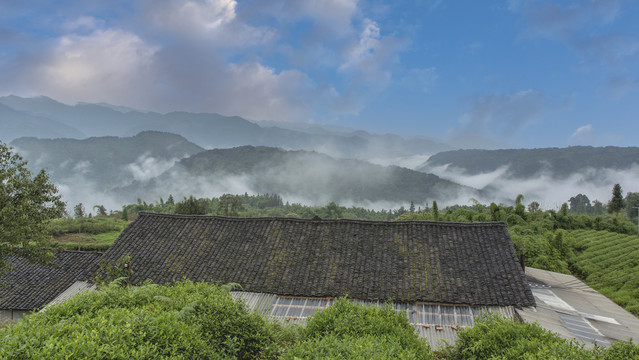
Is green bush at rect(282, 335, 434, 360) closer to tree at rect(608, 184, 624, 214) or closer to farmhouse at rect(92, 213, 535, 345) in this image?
farmhouse at rect(92, 213, 535, 345)

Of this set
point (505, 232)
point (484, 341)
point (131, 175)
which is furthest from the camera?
point (131, 175)

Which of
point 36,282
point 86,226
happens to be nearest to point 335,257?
point 36,282

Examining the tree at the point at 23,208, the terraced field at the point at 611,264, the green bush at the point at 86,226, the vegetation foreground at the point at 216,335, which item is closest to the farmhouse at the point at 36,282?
the tree at the point at 23,208

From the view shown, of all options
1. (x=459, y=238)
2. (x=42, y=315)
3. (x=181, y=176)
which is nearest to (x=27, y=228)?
(x=42, y=315)

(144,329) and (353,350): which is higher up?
(144,329)

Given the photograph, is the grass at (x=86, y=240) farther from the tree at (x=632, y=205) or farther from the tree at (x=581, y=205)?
the tree at (x=581, y=205)

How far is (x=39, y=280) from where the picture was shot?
20.3 m

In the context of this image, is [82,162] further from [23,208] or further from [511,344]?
[511,344]

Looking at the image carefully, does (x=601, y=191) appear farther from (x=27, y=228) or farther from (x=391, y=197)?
(x=27, y=228)

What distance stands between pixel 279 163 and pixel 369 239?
6345 inches

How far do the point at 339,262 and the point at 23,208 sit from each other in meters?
12.3

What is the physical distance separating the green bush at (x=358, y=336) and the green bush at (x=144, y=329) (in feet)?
3.65

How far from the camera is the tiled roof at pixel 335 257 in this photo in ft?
36.6

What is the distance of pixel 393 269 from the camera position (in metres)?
12.1
